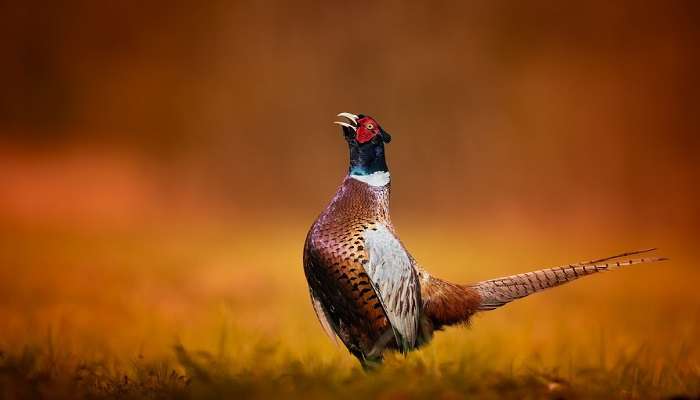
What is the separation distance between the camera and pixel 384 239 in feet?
9.59

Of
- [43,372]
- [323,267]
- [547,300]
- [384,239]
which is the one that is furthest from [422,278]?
[547,300]

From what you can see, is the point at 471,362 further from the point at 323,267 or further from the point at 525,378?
the point at 323,267

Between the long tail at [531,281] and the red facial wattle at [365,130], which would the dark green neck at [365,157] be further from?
the long tail at [531,281]

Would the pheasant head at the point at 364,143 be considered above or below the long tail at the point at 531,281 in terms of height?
above

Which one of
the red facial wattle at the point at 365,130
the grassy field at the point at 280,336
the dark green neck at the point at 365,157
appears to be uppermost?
the red facial wattle at the point at 365,130

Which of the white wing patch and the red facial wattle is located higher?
the red facial wattle

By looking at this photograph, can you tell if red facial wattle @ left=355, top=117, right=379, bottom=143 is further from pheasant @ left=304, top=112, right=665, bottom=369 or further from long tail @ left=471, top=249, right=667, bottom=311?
long tail @ left=471, top=249, right=667, bottom=311

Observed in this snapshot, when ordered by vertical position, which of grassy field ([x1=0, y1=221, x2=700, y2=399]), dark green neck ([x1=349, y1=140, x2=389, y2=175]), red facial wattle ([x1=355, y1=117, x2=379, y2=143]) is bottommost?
grassy field ([x1=0, y1=221, x2=700, y2=399])

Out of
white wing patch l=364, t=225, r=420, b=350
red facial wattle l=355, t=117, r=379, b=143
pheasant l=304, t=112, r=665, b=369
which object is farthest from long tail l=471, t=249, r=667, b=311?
red facial wattle l=355, t=117, r=379, b=143

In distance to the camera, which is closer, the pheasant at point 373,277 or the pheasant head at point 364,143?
the pheasant at point 373,277

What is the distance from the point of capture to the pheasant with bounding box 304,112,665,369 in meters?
2.83

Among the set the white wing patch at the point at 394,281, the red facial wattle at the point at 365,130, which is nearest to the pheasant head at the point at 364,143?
the red facial wattle at the point at 365,130

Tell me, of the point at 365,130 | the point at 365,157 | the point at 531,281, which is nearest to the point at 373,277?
the point at 365,157

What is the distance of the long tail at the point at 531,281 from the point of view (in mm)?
3127
